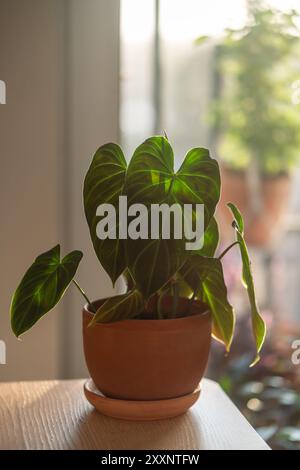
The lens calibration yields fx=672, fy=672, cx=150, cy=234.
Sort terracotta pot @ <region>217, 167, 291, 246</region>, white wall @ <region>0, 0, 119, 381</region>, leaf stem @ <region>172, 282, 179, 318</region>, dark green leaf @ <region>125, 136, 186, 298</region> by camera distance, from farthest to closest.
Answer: terracotta pot @ <region>217, 167, 291, 246</region>
white wall @ <region>0, 0, 119, 381</region>
leaf stem @ <region>172, 282, 179, 318</region>
dark green leaf @ <region>125, 136, 186, 298</region>

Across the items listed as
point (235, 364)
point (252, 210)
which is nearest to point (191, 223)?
point (235, 364)

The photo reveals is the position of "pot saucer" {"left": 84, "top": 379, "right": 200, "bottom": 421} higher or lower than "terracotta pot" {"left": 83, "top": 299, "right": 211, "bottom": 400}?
lower

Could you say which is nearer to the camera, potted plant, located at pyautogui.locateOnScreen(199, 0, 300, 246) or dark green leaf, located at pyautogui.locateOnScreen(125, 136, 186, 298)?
dark green leaf, located at pyautogui.locateOnScreen(125, 136, 186, 298)

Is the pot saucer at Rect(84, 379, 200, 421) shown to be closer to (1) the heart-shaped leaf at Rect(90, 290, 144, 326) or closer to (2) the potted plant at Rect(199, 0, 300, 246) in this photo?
(1) the heart-shaped leaf at Rect(90, 290, 144, 326)

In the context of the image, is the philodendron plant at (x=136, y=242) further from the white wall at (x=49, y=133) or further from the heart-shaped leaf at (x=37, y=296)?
the white wall at (x=49, y=133)

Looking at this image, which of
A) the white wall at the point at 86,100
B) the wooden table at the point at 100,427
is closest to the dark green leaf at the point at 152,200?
the wooden table at the point at 100,427

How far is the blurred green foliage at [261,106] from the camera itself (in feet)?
6.74

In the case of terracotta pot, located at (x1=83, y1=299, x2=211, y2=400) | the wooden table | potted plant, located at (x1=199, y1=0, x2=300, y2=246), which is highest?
potted plant, located at (x1=199, y1=0, x2=300, y2=246)

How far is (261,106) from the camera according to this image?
2.07 metres

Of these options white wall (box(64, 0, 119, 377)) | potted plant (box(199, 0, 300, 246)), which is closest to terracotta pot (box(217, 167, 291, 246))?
potted plant (box(199, 0, 300, 246))

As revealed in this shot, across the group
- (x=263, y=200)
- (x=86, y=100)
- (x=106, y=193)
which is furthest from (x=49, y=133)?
(x=263, y=200)

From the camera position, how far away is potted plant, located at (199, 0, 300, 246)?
203 centimetres

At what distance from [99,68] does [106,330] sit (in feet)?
1.84

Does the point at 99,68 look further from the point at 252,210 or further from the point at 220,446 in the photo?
the point at 252,210
